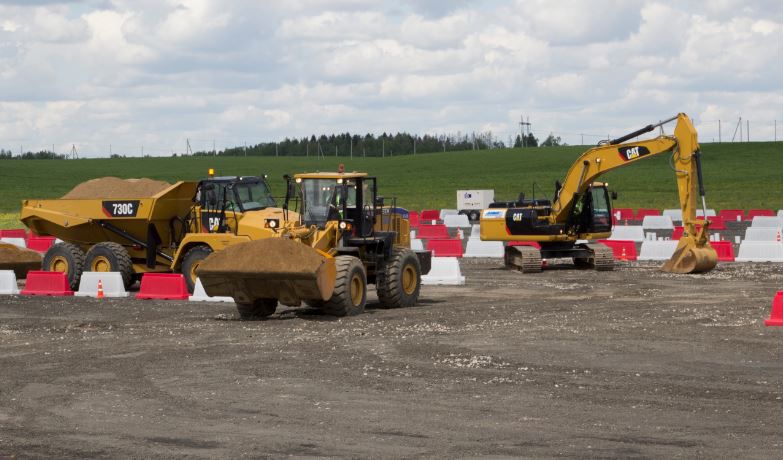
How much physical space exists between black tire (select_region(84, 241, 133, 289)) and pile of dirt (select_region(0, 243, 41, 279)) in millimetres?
2676

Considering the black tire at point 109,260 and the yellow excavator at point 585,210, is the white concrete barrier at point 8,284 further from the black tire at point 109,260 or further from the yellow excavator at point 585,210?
the yellow excavator at point 585,210

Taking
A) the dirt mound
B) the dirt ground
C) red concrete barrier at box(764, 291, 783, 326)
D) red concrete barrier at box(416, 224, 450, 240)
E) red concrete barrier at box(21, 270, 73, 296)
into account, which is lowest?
the dirt ground

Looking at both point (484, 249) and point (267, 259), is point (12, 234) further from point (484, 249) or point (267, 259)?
point (267, 259)

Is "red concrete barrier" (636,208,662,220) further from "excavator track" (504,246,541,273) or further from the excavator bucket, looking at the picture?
the excavator bucket

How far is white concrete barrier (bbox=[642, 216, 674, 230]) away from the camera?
164 ft

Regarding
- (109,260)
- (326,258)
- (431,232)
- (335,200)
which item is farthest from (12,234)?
(326,258)

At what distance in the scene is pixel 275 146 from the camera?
556ft

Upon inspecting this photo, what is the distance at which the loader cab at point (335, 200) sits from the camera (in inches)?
904

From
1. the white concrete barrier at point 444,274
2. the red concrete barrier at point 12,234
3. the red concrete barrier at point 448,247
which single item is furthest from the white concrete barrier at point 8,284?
the red concrete barrier at point 12,234

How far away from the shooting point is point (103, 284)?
2639 cm

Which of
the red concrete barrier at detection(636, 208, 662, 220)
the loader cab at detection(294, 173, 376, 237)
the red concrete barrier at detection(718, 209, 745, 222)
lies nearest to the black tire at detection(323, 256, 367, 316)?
the loader cab at detection(294, 173, 376, 237)

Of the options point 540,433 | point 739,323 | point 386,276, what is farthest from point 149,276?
point 540,433

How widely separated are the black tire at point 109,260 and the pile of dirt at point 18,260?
8.78ft

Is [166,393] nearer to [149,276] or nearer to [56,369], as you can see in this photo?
[56,369]
